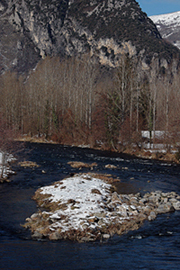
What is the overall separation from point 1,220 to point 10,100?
55.5m

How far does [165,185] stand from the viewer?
20.0 m

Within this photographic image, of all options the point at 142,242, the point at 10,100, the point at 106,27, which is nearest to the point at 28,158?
the point at 142,242

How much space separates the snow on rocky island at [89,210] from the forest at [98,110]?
14.5 metres

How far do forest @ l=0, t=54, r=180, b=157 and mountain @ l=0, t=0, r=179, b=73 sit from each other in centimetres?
8035

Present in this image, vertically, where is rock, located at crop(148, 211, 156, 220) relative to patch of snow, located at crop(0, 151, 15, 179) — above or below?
below

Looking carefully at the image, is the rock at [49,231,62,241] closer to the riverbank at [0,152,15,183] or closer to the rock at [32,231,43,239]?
the rock at [32,231,43,239]

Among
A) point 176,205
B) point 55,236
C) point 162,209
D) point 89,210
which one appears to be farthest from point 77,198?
point 176,205

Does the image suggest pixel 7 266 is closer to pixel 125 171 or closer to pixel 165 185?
pixel 165 185

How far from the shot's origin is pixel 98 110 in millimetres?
44844

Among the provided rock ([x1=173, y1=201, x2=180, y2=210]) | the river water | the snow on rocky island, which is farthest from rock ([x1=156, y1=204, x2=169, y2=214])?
rock ([x1=173, y1=201, x2=180, y2=210])

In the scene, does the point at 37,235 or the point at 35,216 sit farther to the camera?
the point at 35,216

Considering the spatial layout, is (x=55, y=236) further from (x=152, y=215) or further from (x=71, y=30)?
(x=71, y=30)

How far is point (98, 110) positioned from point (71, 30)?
429ft

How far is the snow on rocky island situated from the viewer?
11039 mm
